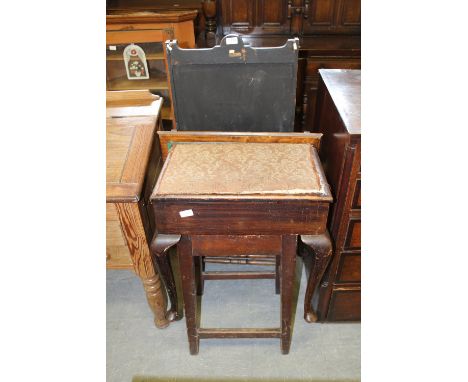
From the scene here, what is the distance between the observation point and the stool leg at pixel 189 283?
3.86 ft

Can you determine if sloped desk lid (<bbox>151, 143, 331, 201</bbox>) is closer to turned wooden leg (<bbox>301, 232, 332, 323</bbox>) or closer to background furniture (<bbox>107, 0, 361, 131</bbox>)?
turned wooden leg (<bbox>301, 232, 332, 323</bbox>)

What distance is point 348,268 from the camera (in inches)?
55.5

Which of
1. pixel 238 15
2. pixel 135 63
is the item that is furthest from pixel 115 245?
pixel 238 15

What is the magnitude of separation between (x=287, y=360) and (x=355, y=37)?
6.78ft

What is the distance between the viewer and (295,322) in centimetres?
170

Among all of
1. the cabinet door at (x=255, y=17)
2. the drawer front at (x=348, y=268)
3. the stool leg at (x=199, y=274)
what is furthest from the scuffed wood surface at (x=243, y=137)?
the cabinet door at (x=255, y=17)

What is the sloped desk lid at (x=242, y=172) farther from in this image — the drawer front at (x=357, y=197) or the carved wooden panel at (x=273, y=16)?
the carved wooden panel at (x=273, y=16)

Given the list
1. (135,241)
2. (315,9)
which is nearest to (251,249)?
(135,241)

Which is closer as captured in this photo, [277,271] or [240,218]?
[240,218]

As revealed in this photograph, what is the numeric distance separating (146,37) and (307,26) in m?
1.07

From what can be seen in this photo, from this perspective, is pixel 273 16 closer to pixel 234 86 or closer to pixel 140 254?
pixel 234 86

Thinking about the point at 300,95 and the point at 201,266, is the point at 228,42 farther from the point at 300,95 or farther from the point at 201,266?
the point at 300,95

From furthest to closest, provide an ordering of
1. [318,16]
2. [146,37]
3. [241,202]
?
1. [318,16]
2. [146,37]
3. [241,202]

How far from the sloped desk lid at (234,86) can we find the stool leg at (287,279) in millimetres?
485
